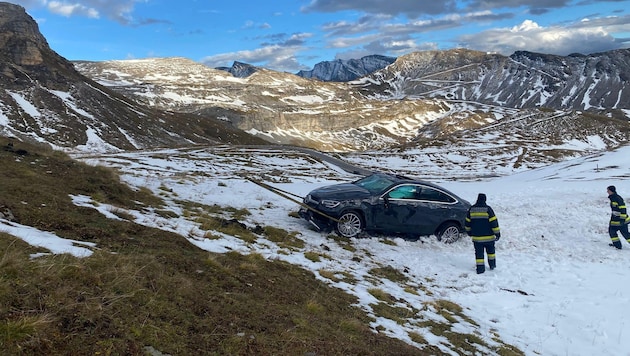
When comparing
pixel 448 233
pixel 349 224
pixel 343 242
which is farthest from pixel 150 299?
pixel 448 233

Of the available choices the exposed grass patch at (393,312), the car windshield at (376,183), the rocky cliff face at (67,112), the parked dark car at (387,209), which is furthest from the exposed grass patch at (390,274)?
the rocky cliff face at (67,112)

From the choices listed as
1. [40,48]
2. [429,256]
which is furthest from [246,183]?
[40,48]

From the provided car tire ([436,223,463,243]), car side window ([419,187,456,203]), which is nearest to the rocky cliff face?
car side window ([419,187,456,203])

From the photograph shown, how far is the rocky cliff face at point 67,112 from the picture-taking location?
72438 millimetres

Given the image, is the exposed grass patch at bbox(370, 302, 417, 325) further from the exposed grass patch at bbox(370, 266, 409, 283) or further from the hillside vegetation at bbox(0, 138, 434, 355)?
the exposed grass patch at bbox(370, 266, 409, 283)

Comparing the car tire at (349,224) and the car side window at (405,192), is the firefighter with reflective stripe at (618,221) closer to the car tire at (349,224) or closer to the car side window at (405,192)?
the car side window at (405,192)

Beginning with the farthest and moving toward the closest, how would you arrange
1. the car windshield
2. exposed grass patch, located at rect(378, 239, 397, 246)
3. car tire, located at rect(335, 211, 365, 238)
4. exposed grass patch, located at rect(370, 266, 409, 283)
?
the car windshield, exposed grass patch, located at rect(378, 239, 397, 246), car tire, located at rect(335, 211, 365, 238), exposed grass patch, located at rect(370, 266, 409, 283)

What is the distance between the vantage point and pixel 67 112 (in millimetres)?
81625

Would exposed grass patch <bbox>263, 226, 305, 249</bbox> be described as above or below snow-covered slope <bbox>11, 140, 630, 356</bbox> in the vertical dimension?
above

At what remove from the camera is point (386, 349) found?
5.75 meters

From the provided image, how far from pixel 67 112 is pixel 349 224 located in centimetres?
8442

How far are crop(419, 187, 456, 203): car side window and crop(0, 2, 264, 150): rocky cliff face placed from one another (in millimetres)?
66230

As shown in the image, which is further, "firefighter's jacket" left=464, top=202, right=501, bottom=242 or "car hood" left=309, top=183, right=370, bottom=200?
"car hood" left=309, top=183, right=370, bottom=200

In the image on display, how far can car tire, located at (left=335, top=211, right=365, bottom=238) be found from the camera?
13.0m
